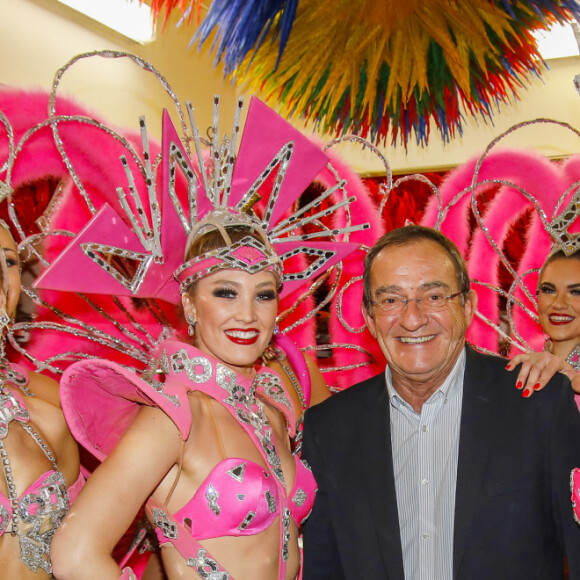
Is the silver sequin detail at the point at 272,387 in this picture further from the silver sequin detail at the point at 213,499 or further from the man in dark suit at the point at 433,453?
the silver sequin detail at the point at 213,499

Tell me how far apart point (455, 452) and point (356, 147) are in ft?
10.5

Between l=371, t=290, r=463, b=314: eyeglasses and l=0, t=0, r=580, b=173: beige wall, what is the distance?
1670mm

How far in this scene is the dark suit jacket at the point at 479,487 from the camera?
5.54ft

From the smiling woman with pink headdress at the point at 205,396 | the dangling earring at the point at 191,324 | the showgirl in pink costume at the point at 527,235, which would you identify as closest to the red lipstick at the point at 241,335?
the smiling woman with pink headdress at the point at 205,396

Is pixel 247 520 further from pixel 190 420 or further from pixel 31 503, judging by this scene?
pixel 31 503

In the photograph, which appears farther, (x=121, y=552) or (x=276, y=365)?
(x=276, y=365)

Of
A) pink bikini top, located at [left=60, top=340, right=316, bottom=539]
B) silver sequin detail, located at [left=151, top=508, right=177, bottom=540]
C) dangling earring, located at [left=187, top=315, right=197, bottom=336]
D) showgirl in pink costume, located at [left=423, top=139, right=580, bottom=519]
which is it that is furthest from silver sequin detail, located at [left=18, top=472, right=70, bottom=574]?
showgirl in pink costume, located at [left=423, top=139, right=580, bottom=519]

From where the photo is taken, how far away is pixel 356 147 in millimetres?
4699

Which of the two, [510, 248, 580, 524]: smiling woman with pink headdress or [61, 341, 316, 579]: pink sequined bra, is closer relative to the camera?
Result: [61, 341, 316, 579]: pink sequined bra

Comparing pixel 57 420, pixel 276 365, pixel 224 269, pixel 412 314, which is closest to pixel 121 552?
pixel 57 420

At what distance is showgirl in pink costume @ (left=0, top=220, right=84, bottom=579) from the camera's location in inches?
66.2

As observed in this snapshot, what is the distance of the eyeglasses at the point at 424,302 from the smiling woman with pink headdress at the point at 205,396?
0.31 m

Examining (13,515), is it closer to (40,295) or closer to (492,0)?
(40,295)

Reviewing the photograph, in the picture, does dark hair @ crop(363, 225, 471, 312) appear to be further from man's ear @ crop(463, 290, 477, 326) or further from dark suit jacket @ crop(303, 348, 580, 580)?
dark suit jacket @ crop(303, 348, 580, 580)
